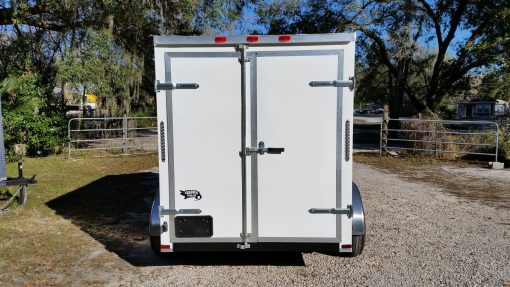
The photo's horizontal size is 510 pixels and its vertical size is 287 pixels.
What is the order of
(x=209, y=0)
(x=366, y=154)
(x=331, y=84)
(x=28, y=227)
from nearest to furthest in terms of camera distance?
(x=331, y=84) → (x=28, y=227) → (x=209, y=0) → (x=366, y=154)

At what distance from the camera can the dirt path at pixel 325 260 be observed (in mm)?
4277

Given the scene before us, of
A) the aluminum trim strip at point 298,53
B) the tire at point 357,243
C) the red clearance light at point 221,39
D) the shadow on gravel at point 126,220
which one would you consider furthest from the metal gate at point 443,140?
the red clearance light at point 221,39

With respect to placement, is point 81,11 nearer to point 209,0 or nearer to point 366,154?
point 209,0

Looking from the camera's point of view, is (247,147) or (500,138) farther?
(500,138)

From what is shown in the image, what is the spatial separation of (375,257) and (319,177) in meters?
1.47

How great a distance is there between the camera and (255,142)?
13.1ft

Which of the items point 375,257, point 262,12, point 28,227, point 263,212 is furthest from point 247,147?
point 262,12

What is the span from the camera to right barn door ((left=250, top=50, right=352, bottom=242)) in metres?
3.92

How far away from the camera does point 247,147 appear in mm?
4008

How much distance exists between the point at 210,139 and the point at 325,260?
1913 mm

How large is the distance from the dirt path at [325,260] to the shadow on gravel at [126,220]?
0.04 feet

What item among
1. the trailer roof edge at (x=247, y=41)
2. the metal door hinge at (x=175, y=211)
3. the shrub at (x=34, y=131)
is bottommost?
the metal door hinge at (x=175, y=211)

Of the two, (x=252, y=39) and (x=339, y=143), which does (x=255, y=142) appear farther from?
(x=252, y=39)

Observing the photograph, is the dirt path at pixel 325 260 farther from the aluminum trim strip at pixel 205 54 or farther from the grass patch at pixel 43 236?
the aluminum trim strip at pixel 205 54
